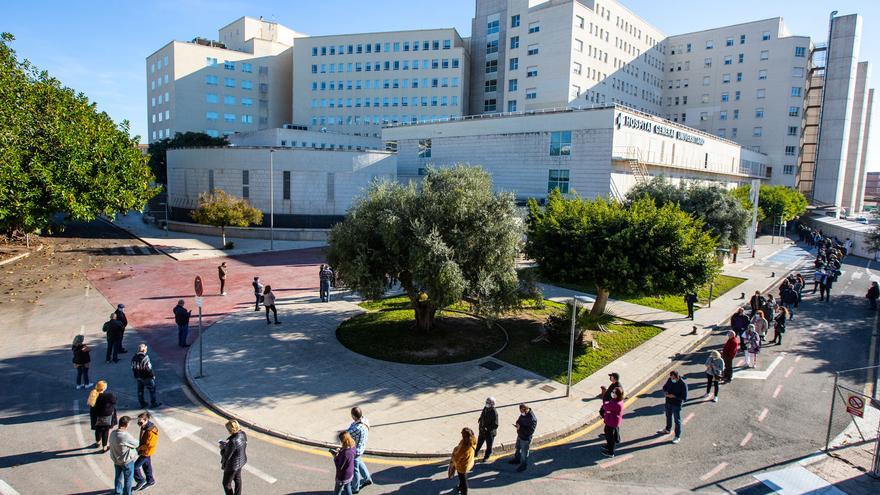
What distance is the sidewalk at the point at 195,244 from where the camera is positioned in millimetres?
34072

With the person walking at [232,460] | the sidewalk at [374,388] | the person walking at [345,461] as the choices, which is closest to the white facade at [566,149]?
the sidewalk at [374,388]

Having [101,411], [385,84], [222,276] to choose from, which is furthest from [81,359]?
[385,84]

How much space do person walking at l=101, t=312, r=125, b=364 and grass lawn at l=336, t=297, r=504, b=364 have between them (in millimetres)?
6387

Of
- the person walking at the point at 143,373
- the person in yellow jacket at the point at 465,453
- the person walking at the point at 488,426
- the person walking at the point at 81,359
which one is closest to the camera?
the person in yellow jacket at the point at 465,453

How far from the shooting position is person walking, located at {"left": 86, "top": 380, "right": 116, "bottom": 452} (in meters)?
9.72

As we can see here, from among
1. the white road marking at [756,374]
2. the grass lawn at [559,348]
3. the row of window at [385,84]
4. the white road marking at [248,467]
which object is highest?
the row of window at [385,84]

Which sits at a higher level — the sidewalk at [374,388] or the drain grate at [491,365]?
the drain grate at [491,365]

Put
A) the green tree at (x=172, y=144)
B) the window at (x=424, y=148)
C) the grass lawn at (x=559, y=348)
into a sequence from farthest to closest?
1. the green tree at (x=172, y=144)
2. the window at (x=424, y=148)
3. the grass lawn at (x=559, y=348)

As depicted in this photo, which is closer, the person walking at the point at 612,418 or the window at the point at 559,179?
the person walking at the point at 612,418

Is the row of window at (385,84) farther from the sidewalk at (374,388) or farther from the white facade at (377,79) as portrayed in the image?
the sidewalk at (374,388)

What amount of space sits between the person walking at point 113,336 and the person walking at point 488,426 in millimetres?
10873

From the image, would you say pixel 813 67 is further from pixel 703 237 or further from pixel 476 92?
pixel 703 237

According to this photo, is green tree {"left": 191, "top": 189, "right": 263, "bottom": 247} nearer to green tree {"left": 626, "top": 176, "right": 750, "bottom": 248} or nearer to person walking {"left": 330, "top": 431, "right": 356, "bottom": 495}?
green tree {"left": 626, "top": 176, "right": 750, "bottom": 248}

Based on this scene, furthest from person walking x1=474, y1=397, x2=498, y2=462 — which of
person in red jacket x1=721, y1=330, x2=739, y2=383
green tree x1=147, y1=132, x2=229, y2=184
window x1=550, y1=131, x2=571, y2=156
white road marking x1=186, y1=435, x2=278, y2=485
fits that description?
green tree x1=147, y1=132, x2=229, y2=184
